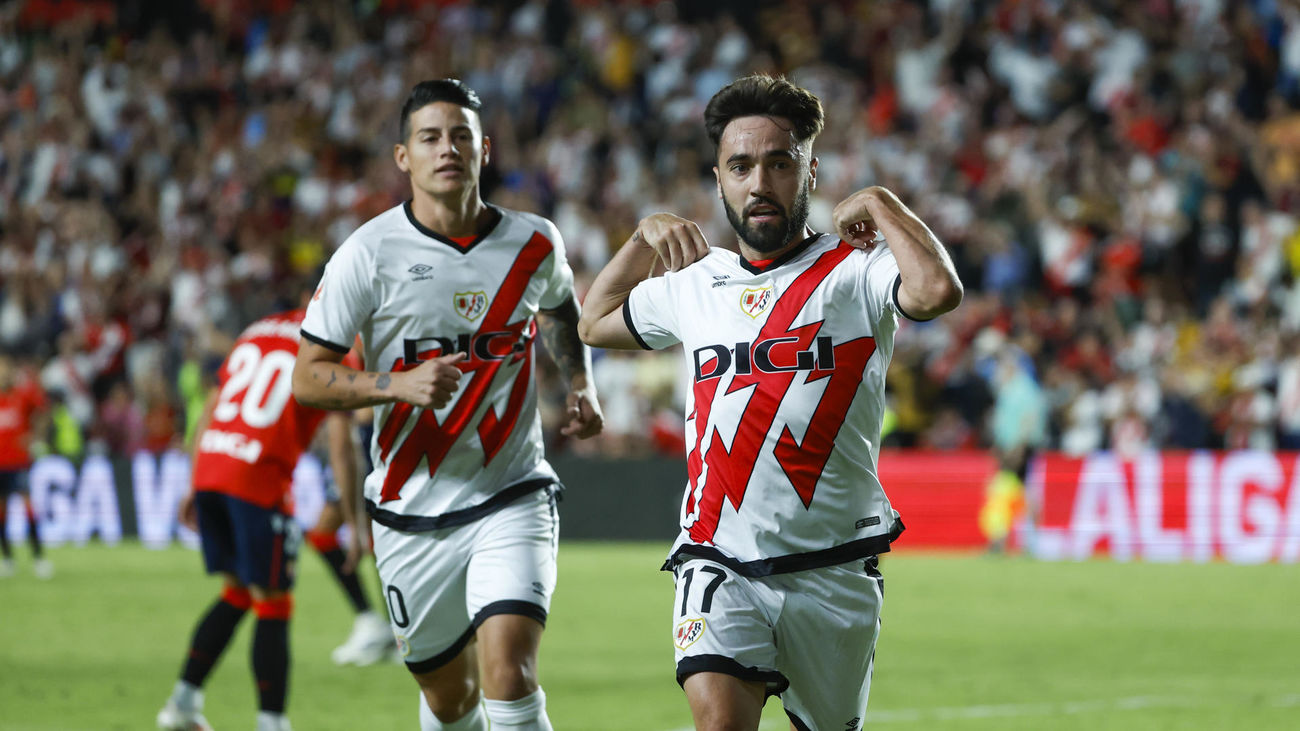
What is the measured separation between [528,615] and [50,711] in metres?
4.23

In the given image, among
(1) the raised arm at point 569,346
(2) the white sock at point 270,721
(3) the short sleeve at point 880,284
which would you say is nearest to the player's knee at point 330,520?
(2) the white sock at point 270,721

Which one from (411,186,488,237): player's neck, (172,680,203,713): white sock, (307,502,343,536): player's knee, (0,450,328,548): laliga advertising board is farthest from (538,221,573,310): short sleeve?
(0,450,328,548): laliga advertising board

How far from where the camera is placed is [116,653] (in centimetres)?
1098

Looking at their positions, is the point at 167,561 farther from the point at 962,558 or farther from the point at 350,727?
the point at 350,727

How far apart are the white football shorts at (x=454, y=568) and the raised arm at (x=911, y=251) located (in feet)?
6.42

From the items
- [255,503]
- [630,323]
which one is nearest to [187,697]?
[255,503]

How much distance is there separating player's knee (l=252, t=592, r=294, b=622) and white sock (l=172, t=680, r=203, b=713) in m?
0.47

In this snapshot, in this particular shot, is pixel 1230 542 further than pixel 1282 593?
Yes

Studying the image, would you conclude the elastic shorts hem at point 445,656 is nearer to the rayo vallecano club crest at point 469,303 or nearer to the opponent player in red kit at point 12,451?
the rayo vallecano club crest at point 469,303

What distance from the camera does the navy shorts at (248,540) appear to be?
776cm

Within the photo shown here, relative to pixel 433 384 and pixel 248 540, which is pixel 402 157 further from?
pixel 248 540

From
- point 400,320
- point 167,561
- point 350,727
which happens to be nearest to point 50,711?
point 350,727

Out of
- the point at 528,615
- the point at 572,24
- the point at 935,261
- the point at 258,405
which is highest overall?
the point at 572,24

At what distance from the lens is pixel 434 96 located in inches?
239
